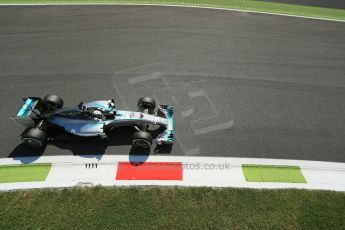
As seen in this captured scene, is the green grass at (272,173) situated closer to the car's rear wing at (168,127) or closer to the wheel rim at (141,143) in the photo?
the car's rear wing at (168,127)

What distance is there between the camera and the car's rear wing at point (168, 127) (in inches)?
400

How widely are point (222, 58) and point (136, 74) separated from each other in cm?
430

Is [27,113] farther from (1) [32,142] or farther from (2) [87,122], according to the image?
(2) [87,122]

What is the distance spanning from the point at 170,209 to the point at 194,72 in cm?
698

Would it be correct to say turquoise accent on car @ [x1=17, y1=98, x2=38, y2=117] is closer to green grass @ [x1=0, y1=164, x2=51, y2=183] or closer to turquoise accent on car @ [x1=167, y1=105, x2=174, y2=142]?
green grass @ [x1=0, y1=164, x2=51, y2=183]

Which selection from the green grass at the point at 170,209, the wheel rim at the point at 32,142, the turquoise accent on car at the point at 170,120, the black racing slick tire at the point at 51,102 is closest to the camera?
the green grass at the point at 170,209

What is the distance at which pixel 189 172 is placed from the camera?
9.92m

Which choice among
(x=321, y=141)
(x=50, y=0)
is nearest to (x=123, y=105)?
(x=321, y=141)

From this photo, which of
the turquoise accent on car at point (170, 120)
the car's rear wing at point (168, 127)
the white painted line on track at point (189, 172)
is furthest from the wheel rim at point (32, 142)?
the turquoise accent on car at point (170, 120)

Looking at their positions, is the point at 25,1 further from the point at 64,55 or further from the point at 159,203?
the point at 159,203

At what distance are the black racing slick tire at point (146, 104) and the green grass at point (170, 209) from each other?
320 cm

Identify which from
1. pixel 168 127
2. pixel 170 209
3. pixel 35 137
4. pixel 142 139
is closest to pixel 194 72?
pixel 168 127

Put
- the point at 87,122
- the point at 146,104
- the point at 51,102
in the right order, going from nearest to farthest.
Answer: the point at 87,122
the point at 51,102
the point at 146,104

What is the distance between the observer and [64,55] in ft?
47.9
